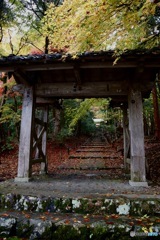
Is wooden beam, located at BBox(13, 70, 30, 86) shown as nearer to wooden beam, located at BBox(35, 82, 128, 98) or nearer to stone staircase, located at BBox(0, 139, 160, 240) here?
wooden beam, located at BBox(35, 82, 128, 98)

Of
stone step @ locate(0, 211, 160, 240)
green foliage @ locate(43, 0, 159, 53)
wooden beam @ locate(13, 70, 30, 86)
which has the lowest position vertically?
stone step @ locate(0, 211, 160, 240)

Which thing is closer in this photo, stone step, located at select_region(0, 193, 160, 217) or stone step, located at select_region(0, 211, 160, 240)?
stone step, located at select_region(0, 211, 160, 240)

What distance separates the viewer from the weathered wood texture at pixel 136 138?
19.6 ft

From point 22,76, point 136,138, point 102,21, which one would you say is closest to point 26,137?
point 22,76

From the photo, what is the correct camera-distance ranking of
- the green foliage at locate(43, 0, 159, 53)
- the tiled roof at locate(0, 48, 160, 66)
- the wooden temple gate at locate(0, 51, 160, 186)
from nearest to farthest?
the green foliage at locate(43, 0, 159, 53) < the tiled roof at locate(0, 48, 160, 66) < the wooden temple gate at locate(0, 51, 160, 186)

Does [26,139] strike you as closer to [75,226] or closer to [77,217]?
[77,217]

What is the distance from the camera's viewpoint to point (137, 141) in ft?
20.0

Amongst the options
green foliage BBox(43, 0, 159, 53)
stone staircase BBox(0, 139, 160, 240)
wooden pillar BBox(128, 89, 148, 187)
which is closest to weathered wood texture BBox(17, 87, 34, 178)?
stone staircase BBox(0, 139, 160, 240)

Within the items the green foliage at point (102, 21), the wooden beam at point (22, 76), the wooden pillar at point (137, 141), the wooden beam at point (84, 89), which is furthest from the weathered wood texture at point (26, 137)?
the wooden pillar at point (137, 141)

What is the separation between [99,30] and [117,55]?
0.76 m

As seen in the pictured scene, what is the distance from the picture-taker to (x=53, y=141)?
18.6 m

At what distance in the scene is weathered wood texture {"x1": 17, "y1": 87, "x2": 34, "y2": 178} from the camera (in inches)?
254

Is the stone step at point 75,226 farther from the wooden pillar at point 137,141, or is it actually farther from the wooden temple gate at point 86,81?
the wooden temple gate at point 86,81

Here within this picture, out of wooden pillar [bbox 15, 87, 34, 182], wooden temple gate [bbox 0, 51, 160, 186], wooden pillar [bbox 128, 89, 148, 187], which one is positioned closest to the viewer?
wooden temple gate [bbox 0, 51, 160, 186]
